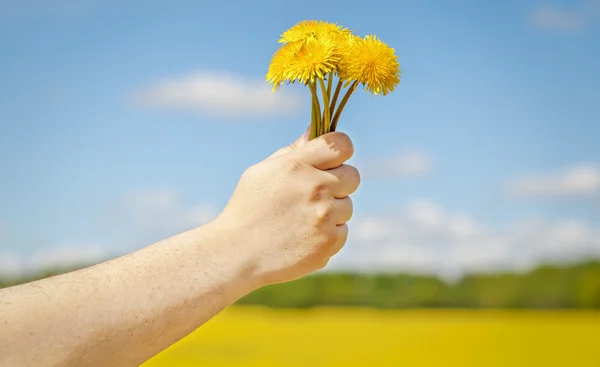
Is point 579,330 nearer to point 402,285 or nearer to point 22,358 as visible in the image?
point 402,285

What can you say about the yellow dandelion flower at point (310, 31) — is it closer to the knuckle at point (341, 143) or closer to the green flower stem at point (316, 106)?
the green flower stem at point (316, 106)

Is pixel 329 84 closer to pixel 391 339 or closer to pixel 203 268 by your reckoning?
pixel 203 268

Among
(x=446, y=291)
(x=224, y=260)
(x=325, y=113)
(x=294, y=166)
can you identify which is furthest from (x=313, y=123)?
(x=446, y=291)

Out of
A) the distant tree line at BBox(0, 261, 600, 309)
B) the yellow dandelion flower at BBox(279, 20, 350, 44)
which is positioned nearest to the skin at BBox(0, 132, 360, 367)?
the yellow dandelion flower at BBox(279, 20, 350, 44)

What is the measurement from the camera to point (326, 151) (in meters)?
1.70

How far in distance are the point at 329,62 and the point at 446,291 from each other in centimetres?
749

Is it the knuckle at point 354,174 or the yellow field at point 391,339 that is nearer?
the knuckle at point 354,174

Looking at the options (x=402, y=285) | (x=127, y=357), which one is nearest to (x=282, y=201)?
(x=127, y=357)

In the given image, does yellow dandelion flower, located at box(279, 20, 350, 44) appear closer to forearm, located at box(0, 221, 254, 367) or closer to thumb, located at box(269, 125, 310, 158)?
thumb, located at box(269, 125, 310, 158)

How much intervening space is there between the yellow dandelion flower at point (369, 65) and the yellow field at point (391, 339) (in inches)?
211

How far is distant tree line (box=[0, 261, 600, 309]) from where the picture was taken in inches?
→ 328

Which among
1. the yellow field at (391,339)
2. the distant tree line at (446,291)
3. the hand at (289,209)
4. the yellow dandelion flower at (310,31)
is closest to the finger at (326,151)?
the hand at (289,209)

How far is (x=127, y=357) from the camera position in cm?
164

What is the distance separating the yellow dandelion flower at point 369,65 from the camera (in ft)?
5.49
